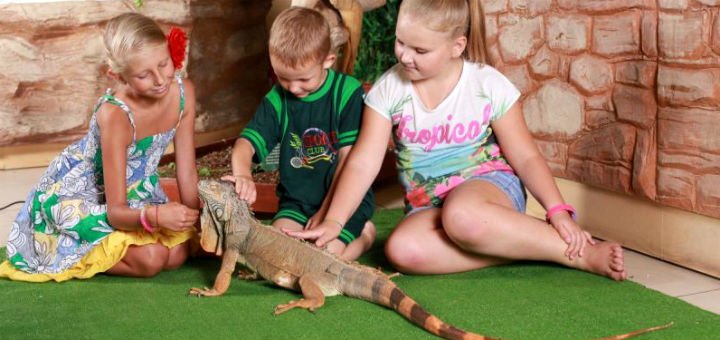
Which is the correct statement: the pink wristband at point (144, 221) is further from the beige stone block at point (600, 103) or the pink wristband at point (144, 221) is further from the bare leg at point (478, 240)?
the beige stone block at point (600, 103)

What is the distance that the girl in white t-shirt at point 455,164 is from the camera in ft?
11.2

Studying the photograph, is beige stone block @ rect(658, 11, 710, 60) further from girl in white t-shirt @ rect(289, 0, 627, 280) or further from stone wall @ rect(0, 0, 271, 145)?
stone wall @ rect(0, 0, 271, 145)

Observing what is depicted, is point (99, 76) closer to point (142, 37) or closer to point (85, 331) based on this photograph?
point (142, 37)

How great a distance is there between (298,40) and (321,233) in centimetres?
67

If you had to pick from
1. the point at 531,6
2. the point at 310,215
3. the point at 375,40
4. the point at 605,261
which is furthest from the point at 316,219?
the point at 375,40

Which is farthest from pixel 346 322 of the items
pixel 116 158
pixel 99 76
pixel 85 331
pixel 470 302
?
pixel 99 76

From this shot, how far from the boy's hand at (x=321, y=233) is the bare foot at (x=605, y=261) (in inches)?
35.1

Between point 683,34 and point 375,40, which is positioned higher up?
point 683,34

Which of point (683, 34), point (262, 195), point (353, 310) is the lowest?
point (262, 195)

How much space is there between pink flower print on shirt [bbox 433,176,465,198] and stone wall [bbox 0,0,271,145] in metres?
3.09

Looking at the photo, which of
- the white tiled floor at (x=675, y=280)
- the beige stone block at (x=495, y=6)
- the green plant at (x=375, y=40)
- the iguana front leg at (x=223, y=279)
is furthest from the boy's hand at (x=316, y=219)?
the green plant at (x=375, y=40)

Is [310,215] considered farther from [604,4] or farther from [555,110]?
[604,4]

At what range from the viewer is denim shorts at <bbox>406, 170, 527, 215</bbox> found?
11.8ft

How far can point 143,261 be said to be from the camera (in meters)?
3.59
